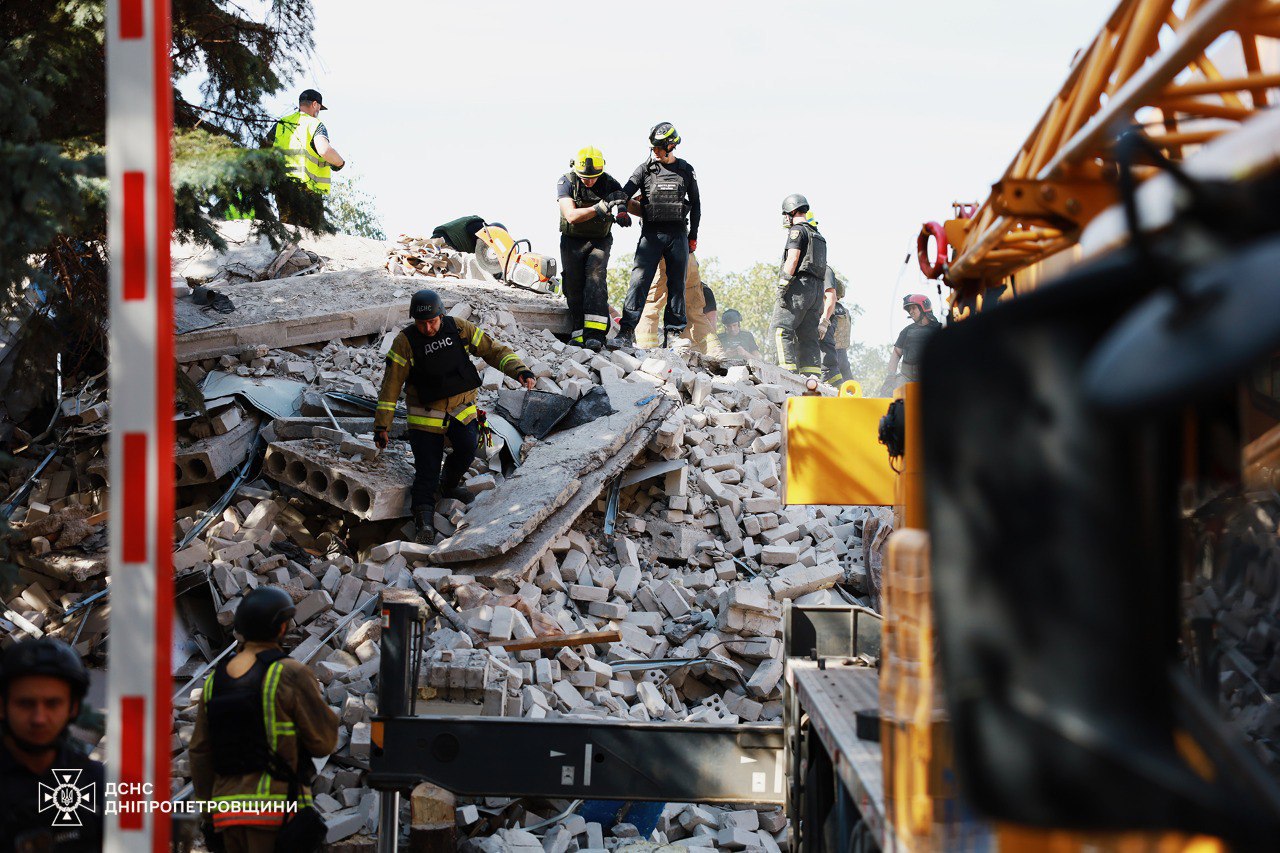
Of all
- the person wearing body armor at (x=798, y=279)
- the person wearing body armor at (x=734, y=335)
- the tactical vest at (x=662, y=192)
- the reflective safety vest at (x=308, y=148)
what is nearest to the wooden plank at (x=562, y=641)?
the tactical vest at (x=662, y=192)

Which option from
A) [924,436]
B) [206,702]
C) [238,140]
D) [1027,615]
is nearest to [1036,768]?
[1027,615]

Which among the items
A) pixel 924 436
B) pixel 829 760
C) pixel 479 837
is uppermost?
pixel 924 436

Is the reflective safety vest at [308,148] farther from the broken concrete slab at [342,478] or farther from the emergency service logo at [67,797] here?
the emergency service logo at [67,797]

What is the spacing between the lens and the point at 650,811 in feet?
22.4

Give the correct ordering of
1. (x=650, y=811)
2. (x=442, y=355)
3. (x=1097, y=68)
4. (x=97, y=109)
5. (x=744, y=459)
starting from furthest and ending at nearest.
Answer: (x=744, y=459), (x=442, y=355), (x=97, y=109), (x=650, y=811), (x=1097, y=68)

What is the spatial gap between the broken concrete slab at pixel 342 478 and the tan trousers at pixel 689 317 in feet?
14.9

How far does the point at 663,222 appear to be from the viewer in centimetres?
1195

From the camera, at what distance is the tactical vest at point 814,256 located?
13.2 metres

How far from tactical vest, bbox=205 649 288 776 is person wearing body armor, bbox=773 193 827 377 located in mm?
9459

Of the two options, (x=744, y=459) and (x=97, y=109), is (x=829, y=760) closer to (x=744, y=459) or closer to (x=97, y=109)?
(x=97, y=109)

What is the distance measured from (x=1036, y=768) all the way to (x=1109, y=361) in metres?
0.44

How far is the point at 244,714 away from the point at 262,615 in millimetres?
365

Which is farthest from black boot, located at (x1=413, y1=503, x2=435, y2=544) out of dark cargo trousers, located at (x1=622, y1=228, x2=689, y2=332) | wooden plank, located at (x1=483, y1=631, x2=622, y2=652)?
dark cargo trousers, located at (x1=622, y1=228, x2=689, y2=332)

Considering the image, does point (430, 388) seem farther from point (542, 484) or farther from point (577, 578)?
point (577, 578)
